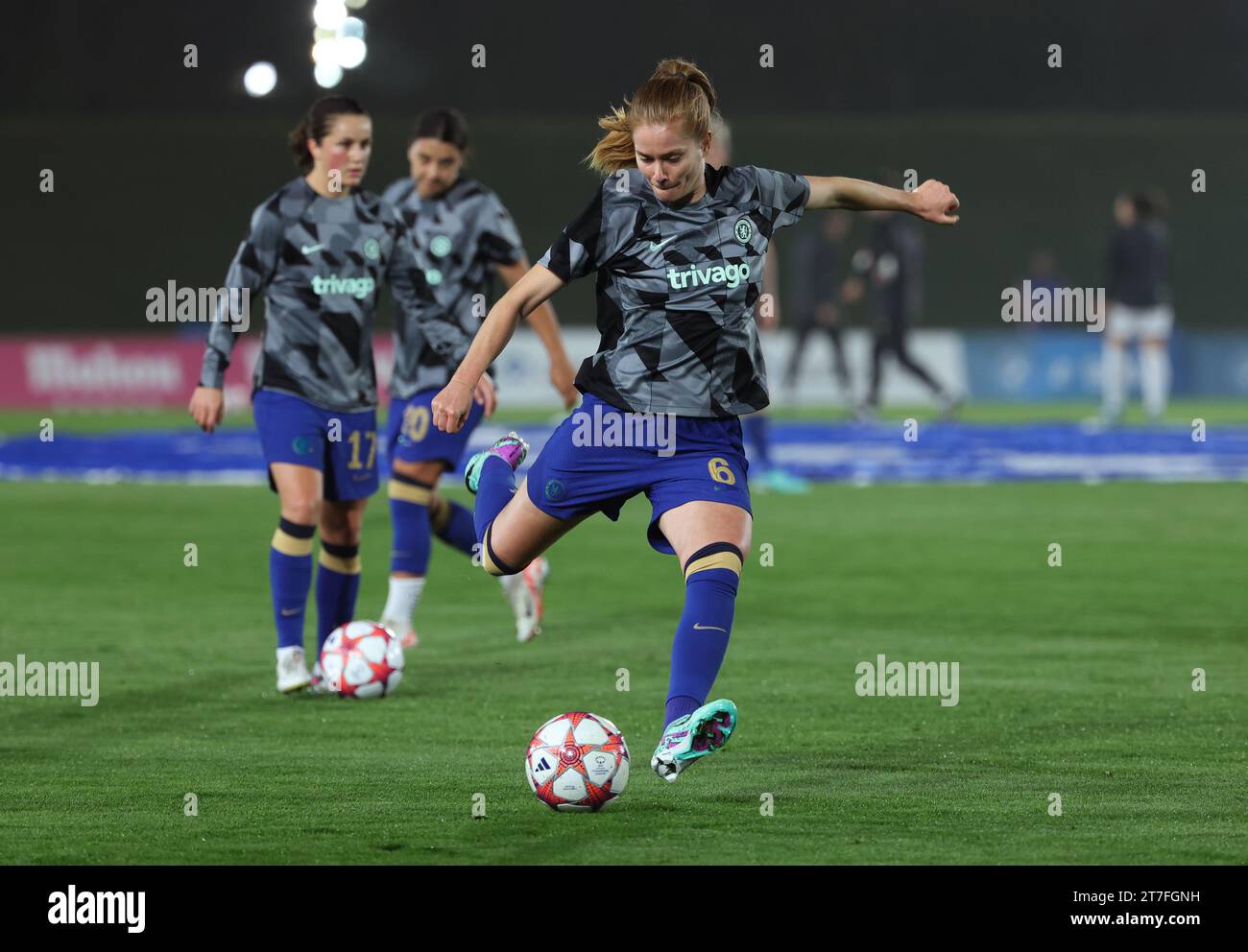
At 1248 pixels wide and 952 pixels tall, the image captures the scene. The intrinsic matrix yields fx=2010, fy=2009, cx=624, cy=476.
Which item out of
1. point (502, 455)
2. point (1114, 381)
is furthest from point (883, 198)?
point (1114, 381)

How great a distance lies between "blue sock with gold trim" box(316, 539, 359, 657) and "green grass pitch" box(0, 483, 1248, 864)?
0.34m

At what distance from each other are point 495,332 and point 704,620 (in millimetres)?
1065

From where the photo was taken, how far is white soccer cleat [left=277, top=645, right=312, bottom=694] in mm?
7934

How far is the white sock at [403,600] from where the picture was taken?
9.30m

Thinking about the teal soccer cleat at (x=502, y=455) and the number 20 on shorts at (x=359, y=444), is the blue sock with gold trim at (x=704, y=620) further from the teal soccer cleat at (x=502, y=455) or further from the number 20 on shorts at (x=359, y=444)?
the number 20 on shorts at (x=359, y=444)

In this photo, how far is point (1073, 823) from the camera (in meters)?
5.59

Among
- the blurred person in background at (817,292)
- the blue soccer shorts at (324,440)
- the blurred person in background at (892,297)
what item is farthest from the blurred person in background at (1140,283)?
the blue soccer shorts at (324,440)

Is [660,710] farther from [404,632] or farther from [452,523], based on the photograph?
[452,523]

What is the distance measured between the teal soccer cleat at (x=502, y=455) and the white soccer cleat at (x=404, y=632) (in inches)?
89.0

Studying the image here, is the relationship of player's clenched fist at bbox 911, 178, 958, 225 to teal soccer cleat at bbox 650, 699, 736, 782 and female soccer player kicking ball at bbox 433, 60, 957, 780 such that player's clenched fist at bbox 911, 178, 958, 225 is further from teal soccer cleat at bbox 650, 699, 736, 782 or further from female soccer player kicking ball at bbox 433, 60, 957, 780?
teal soccer cleat at bbox 650, 699, 736, 782

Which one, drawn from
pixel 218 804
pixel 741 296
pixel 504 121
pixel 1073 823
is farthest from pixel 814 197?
pixel 504 121

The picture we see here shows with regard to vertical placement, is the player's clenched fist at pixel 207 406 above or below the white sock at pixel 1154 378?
below

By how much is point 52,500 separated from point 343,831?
1101 cm
